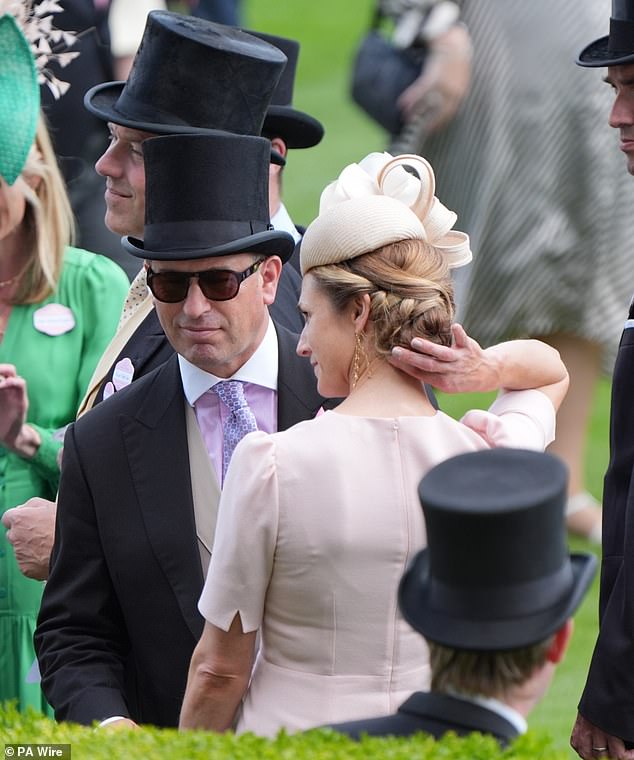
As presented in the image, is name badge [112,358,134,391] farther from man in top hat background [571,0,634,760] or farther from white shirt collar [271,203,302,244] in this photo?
man in top hat background [571,0,634,760]

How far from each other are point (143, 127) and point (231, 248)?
67 centimetres

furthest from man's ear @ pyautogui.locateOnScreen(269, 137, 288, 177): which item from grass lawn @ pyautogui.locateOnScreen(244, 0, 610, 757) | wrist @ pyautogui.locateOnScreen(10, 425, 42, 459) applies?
grass lawn @ pyautogui.locateOnScreen(244, 0, 610, 757)

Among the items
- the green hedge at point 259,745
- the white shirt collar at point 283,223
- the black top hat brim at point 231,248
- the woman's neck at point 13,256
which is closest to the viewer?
the green hedge at point 259,745

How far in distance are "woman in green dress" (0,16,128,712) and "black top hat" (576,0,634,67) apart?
1.70 m

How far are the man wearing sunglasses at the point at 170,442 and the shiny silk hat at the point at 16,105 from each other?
1077 millimetres

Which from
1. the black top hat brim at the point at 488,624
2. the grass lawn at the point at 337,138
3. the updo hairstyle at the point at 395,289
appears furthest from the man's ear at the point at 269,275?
the grass lawn at the point at 337,138

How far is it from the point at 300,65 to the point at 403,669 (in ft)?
46.4

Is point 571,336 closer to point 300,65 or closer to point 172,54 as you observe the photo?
point 172,54

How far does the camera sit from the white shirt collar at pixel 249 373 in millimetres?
4047

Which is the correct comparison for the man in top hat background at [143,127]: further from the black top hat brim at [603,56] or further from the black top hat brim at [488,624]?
the black top hat brim at [488,624]

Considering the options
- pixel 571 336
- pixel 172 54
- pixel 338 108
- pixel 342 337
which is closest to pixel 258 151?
pixel 172 54

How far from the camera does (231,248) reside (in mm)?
4008

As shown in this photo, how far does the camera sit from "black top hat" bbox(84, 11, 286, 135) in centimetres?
454

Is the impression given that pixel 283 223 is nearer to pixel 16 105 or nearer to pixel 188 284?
pixel 16 105
